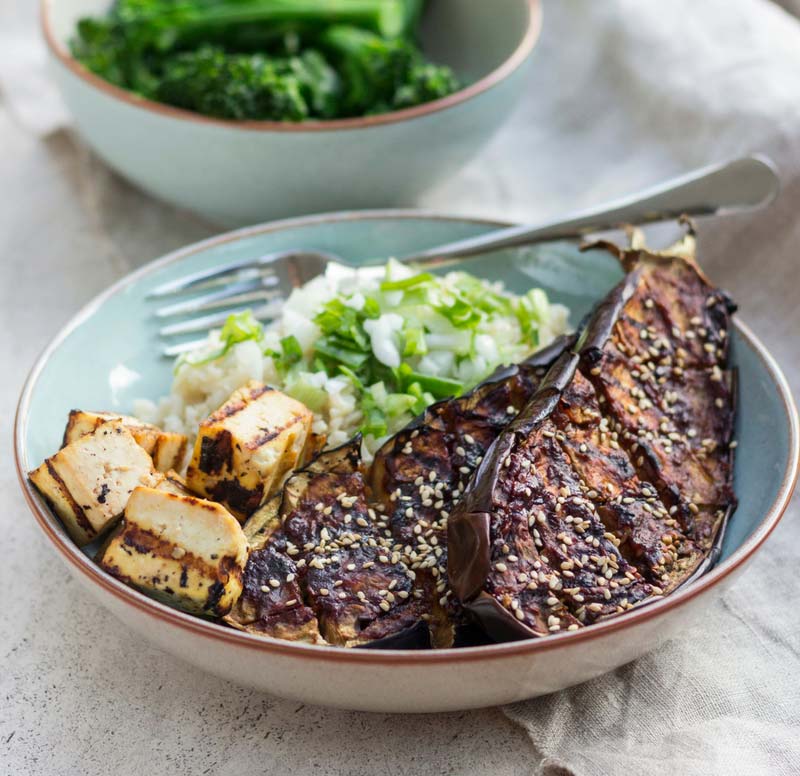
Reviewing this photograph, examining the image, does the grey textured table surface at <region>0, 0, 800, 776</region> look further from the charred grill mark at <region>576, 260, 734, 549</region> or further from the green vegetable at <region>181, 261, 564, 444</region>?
the green vegetable at <region>181, 261, 564, 444</region>

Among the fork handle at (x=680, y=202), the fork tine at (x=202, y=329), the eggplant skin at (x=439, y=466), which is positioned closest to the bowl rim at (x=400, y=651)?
the eggplant skin at (x=439, y=466)

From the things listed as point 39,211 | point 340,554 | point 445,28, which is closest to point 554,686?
point 340,554

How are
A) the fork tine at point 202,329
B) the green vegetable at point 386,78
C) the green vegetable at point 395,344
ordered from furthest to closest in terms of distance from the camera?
the green vegetable at point 386,78 → the fork tine at point 202,329 → the green vegetable at point 395,344

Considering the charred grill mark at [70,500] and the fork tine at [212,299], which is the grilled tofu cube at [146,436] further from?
the fork tine at [212,299]

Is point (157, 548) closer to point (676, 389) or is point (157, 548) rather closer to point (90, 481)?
point (90, 481)

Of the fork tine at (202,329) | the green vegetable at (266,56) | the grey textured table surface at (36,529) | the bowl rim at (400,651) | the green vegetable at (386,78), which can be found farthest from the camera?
the green vegetable at (386,78)

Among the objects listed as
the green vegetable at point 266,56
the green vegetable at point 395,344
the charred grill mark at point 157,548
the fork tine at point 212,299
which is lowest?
the fork tine at point 212,299

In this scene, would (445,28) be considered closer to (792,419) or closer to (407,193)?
(407,193)

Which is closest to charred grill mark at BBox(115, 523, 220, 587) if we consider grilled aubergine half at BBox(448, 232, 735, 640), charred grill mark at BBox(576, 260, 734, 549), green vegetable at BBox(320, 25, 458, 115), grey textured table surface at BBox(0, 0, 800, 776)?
grey textured table surface at BBox(0, 0, 800, 776)
